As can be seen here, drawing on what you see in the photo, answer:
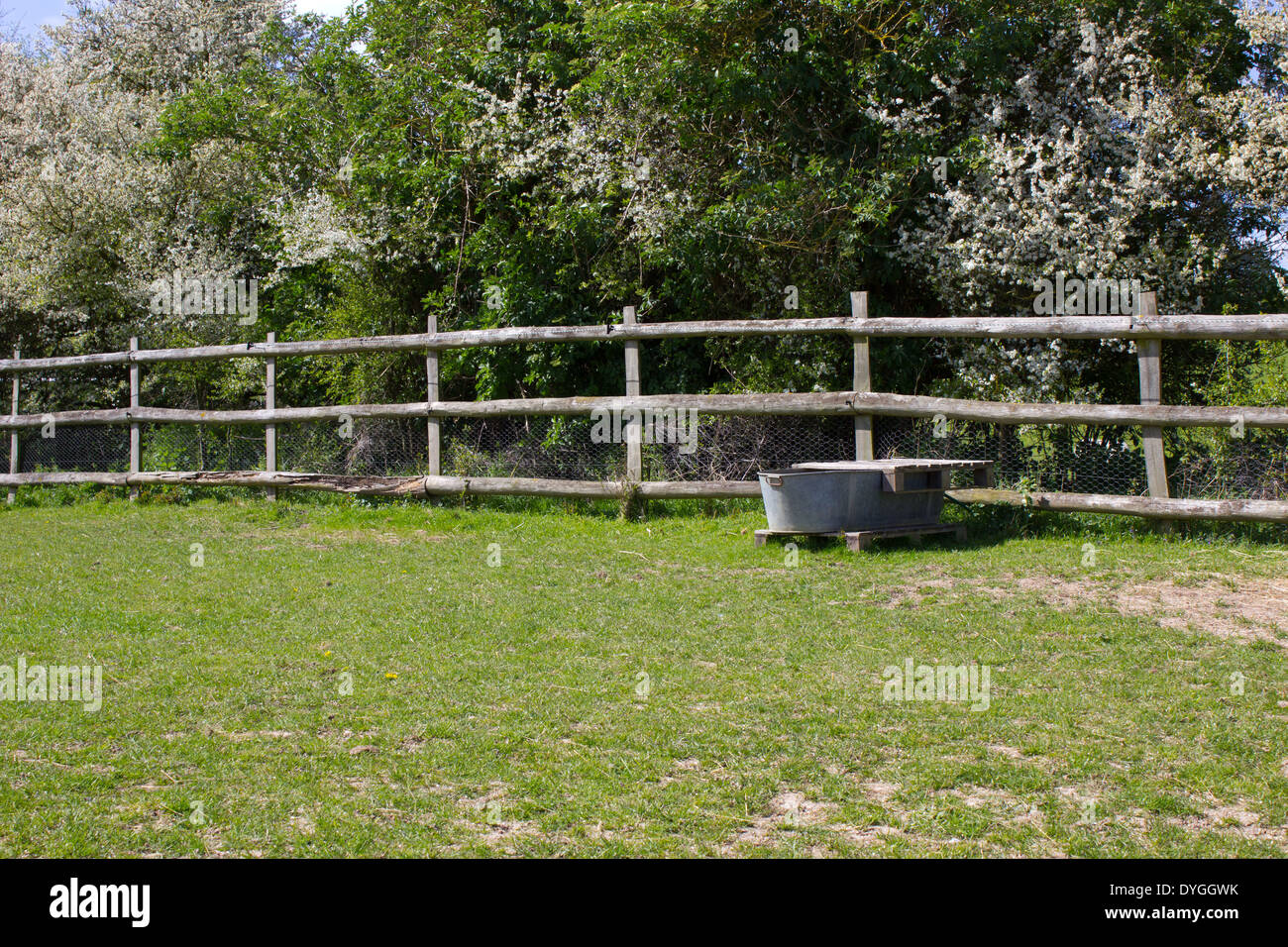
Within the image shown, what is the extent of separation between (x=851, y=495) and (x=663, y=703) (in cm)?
435

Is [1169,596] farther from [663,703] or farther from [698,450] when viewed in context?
[698,450]

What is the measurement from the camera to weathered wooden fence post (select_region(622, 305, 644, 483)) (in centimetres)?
1162

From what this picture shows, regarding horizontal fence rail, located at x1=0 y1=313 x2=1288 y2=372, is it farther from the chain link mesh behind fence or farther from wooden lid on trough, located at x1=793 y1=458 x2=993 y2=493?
wooden lid on trough, located at x1=793 y1=458 x2=993 y2=493

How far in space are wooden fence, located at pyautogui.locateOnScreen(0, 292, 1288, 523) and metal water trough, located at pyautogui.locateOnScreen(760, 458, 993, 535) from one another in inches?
35.9

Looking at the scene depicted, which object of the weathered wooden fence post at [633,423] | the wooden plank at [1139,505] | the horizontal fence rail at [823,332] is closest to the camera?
the wooden plank at [1139,505]

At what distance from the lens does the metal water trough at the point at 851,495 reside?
9289 mm

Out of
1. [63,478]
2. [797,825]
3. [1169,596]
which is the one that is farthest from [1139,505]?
[63,478]

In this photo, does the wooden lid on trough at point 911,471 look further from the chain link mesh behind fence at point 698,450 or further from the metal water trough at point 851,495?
the chain link mesh behind fence at point 698,450

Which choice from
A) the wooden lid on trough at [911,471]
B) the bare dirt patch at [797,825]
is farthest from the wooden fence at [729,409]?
the bare dirt patch at [797,825]

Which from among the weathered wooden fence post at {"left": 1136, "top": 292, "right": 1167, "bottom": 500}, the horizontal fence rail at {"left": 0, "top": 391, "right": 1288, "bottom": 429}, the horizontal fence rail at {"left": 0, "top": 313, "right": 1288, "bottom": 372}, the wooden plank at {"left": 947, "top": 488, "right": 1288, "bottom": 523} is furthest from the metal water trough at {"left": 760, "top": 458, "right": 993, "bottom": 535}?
the weathered wooden fence post at {"left": 1136, "top": 292, "right": 1167, "bottom": 500}

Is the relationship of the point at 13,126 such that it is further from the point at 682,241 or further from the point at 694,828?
the point at 694,828

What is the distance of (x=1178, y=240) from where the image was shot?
12.4m

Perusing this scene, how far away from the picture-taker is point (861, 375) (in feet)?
35.1

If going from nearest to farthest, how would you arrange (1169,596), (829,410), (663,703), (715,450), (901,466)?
(663,703)
(1169,596)
(901,466)
(829,410)
(715,450)
